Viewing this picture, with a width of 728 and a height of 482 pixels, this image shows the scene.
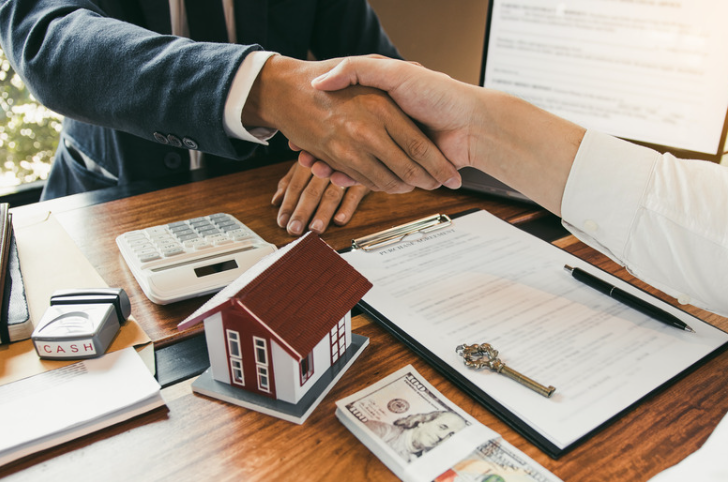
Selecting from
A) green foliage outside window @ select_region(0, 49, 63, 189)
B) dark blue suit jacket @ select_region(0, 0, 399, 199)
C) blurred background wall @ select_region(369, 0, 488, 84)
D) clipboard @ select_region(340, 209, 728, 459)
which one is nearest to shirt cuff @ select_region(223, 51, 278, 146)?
dark blue suit jacket @ select_region(0, 0, 399, 199)

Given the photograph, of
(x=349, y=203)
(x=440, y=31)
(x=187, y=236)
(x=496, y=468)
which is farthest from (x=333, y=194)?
(x=440, y=31)

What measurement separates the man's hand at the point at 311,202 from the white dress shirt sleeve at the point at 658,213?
39 centimetres

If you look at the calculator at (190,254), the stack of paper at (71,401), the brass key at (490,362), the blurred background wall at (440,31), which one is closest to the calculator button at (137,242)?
the calculator at (190,254)

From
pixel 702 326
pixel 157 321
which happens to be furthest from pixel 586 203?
pixel 157 321

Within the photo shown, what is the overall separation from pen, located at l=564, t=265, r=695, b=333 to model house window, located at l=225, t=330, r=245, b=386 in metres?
0.48

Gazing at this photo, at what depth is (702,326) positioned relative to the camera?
0.65 m

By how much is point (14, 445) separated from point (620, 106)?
3.44 feet

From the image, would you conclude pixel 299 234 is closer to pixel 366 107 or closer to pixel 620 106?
pixel 366 107

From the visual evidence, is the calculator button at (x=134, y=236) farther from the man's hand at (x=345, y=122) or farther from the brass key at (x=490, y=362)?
the brass key at (x=490, y=362)

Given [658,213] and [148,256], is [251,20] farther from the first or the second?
[658,213]

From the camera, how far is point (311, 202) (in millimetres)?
930

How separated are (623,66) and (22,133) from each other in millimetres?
2089

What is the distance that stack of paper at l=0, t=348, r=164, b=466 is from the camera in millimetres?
484

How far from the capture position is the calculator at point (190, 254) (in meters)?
0.69
